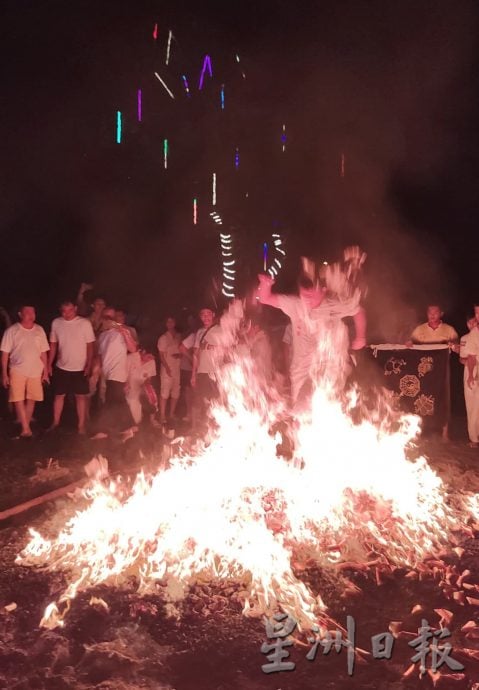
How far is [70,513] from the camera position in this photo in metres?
5.41

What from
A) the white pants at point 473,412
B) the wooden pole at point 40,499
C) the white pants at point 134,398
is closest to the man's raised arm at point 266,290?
the wooden pole at point 40,499

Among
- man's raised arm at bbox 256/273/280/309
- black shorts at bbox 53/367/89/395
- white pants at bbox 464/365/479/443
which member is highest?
man's raised arm at bbox 256/273/280/309

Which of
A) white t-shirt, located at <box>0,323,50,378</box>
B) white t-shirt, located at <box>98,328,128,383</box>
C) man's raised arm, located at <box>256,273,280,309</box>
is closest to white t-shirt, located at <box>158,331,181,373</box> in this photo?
white t-shirt, located at <box>98,328,128,383</box>

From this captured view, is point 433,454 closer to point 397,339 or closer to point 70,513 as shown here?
point 397,339

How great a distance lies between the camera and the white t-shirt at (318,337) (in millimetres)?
6289

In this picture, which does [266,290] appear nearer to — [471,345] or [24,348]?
[471,345]

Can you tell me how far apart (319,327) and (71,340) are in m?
3.99

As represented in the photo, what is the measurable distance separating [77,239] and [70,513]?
45.4 feet

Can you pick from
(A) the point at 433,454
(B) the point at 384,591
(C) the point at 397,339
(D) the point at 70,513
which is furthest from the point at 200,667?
(C) the point at 397,339

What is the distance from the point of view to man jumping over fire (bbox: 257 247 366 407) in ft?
→ 20.6

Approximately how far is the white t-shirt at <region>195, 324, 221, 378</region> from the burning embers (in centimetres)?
233

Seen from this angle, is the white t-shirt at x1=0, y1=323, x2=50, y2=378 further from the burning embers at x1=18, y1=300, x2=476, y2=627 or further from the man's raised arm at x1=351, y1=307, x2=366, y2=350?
the man's raised arm at x1=351, y1=307, x2=366, y2=350

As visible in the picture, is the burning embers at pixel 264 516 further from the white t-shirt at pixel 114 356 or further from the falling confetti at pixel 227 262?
the falling confetti at pixel 227 262

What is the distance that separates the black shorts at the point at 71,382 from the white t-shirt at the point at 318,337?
3640 millimetres
